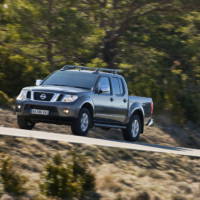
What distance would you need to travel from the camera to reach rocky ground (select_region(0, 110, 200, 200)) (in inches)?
458

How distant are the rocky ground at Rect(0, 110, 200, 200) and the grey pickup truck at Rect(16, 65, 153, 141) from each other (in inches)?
99.7

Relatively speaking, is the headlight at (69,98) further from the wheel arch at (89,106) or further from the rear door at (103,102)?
the rear door at (103,102)

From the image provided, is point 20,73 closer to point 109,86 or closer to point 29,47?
point 29,47

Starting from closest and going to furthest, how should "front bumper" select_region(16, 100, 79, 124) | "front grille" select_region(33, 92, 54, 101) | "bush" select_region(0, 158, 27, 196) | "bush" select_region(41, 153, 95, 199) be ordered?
"bush" select_region(0, 158, 27, 196) → "bush" select_region(41, 153, 95, 199) → "front bumper" select_region(16, 100, 79, 124) → "front grille" select_region(33, 92, 54, 101)

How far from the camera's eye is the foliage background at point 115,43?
25906 millimetres

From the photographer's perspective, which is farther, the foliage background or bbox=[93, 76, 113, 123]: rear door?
the foliage background

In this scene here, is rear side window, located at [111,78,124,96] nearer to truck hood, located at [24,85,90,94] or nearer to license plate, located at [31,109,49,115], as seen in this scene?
truck hood, located at [24,85,90,94]

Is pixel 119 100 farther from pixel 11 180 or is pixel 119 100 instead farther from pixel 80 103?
pixel 11 180

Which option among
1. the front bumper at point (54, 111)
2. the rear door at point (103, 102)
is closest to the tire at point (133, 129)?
the rear door at point (103, 102)

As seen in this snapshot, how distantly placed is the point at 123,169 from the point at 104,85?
15.9ft

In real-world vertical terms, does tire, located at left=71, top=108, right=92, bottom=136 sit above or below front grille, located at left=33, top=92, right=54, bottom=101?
below

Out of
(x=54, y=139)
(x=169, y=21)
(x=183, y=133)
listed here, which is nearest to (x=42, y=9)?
(x=169, y=21)

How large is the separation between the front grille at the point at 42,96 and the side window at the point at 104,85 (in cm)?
144

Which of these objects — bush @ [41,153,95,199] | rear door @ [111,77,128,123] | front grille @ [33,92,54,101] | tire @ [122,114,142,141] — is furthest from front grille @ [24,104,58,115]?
bush @ [41,153,95,199]
